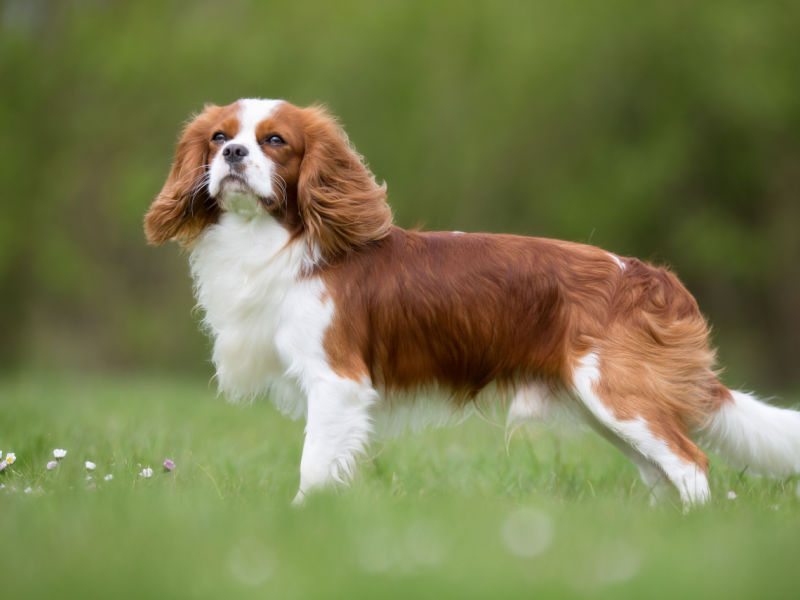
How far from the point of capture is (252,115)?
4391 mm

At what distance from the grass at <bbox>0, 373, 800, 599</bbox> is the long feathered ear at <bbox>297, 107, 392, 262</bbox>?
1.15 metres

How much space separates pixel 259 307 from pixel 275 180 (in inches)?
23.4

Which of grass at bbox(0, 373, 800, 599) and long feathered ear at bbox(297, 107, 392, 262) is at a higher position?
long feathered ear at bbox(297, 107, 392, 262)

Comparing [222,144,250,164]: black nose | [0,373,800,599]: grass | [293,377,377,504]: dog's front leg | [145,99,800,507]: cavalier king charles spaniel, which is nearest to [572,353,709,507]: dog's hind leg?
[145,99,800,507]: cavalier king charles spaniel

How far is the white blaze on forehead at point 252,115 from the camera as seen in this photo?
4.36 meters

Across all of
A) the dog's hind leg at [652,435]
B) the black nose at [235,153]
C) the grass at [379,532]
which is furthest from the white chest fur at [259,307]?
the dog's hind leg at [652,435]

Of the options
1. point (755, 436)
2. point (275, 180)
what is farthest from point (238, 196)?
point (755, 436)

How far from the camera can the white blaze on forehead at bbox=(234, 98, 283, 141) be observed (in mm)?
4355

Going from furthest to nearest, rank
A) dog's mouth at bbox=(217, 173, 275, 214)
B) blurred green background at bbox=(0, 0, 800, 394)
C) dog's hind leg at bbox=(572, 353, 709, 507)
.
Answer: blurred green background at bbox=(0, 0, 800, 394), dog's mouth at bbox=(217, 173, 275, 214), dog's hind leg at bbox=(572, 353, 709, 507)

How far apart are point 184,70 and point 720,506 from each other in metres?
15.3

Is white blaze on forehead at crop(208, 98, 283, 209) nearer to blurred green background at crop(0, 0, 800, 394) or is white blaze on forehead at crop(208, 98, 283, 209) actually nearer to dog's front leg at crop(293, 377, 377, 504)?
dog's front leg at crop(293, 377, 377, 504)

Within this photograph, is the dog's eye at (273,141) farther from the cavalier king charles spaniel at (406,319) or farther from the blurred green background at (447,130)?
the blurred green background at (447,130)

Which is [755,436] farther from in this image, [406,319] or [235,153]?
[235,153]

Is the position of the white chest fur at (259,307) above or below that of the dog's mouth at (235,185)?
below
